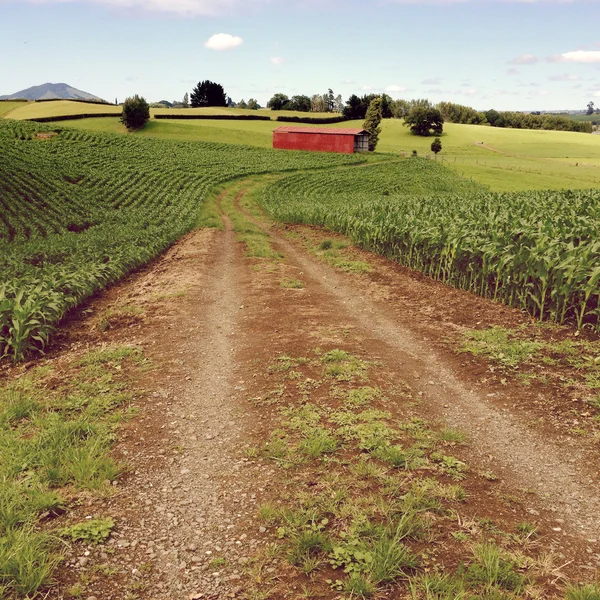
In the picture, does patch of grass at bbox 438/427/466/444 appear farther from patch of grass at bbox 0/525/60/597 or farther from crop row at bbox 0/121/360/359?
crop row at bbox 0/121/360/359

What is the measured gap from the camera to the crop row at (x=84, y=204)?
41.0 feet

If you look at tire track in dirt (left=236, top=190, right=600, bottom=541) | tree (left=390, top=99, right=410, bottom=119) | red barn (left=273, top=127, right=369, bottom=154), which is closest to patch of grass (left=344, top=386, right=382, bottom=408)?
tire track in dirt (left=236, top=190, right=600, bottom=541)

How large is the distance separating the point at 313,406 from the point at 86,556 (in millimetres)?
4031

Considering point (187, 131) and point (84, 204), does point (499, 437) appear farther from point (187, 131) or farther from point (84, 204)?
point (187, 131)

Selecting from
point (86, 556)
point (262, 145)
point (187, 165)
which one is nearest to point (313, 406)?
point (86, 556)

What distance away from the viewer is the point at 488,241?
14.4 m

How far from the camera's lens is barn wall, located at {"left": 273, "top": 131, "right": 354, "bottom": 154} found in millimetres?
80062

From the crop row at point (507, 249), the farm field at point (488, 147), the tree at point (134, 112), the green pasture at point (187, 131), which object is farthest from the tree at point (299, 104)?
the crop row at point (507, 249)

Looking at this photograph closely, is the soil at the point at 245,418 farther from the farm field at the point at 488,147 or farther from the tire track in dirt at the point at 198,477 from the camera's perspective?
the farm field at the point at 488,147

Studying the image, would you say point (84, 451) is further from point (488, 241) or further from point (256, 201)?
point (256, 201)

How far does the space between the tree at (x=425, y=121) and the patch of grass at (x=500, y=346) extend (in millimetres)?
103996

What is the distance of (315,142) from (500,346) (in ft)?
254

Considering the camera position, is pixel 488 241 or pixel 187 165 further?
pixel 187 165

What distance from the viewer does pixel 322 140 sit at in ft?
268
